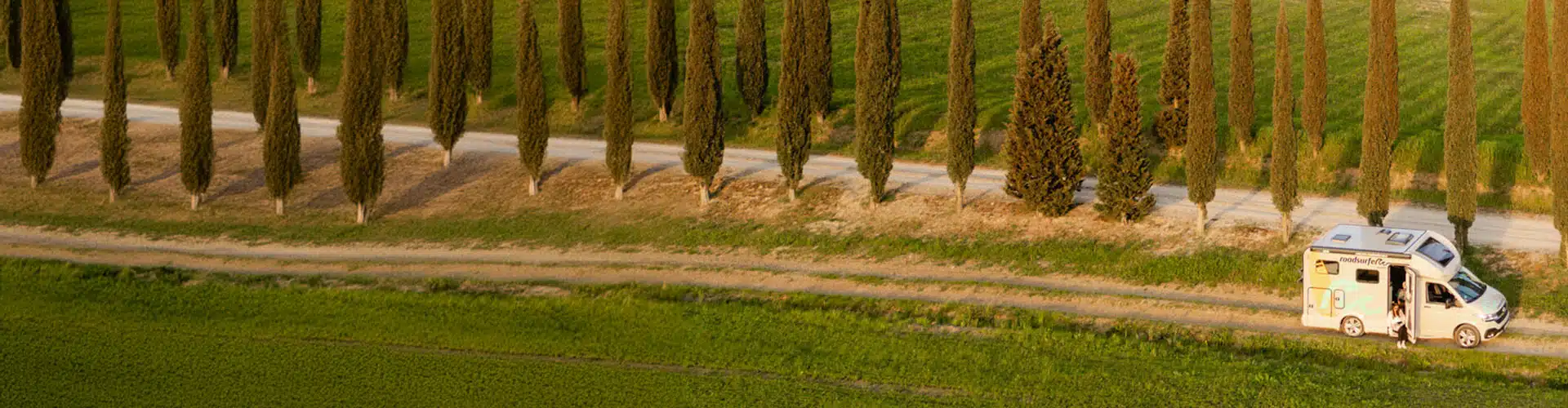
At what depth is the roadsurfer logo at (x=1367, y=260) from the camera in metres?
37.5

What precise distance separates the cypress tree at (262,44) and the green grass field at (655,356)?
39.4 feet

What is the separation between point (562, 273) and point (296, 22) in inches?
1041

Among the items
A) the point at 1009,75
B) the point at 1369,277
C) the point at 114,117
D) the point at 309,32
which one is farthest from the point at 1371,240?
the point at 309,32

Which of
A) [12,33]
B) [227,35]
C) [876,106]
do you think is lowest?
[876,106]

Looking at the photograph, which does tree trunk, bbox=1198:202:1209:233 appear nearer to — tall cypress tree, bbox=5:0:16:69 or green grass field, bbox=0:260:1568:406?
green grass field, bbox=0:260:1568:406

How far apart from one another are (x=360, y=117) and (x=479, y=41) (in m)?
10.4

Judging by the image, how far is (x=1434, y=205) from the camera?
50.2 m

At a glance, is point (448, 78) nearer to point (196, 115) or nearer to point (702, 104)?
point (196, 115)

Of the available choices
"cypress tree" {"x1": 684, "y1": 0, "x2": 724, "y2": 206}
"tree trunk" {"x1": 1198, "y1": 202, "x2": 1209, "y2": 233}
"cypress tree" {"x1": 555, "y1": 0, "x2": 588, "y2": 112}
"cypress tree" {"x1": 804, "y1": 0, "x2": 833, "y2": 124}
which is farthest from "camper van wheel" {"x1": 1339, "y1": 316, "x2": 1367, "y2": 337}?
"cypress tree" {"x1": 555, "y1": 0, "x2": 588, "y2": 112}

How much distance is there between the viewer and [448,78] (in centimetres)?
5906

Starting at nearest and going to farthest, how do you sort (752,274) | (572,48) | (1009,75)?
(752,274) < (572,48) < (1009,75)

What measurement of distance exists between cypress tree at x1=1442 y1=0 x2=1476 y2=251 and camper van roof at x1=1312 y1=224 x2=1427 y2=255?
510 cm

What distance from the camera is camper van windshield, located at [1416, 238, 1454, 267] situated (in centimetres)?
3803

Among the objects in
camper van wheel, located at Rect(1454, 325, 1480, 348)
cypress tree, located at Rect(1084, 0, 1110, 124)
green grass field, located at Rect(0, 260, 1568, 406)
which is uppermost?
cypress tree, located at Rect(1084, 0, 1110, 124)
